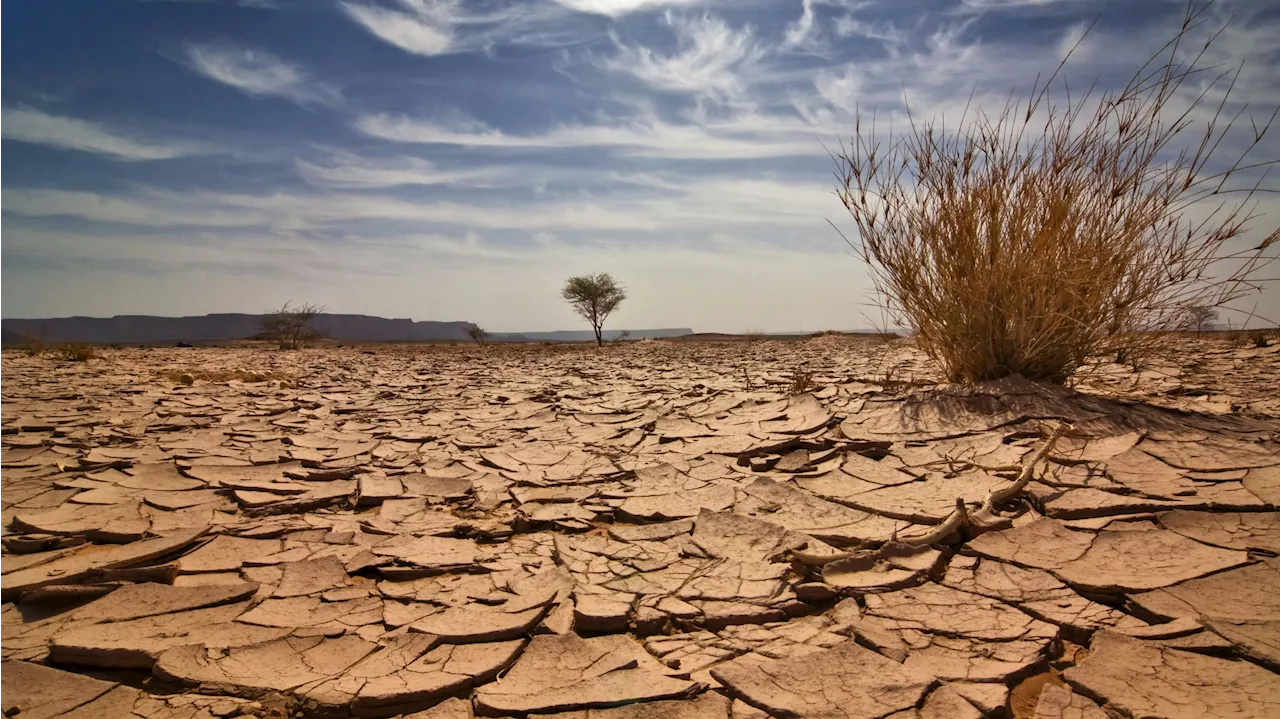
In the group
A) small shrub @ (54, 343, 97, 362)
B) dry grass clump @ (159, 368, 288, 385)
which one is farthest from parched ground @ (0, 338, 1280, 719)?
small shrub @ (54, 343, 97, 362)

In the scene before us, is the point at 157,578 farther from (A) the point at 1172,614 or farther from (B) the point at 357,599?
(A) the point at 1172,614

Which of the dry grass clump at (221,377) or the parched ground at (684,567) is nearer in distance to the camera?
the parched ground at (684,567)

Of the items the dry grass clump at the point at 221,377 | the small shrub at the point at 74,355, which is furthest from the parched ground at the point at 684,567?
the small shrub at the point at 74,355

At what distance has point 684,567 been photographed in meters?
1.83

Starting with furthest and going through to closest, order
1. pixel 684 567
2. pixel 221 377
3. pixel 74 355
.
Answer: pixel 74 355 → pixel 221 377 → pixel 684 567

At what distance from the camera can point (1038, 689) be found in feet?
3.94

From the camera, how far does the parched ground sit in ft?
4.04

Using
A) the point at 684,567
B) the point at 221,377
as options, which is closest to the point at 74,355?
the point at 221,377

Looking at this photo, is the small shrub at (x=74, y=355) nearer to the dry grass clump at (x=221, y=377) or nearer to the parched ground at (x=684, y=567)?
the dry grass clump at (x=221, y=377)

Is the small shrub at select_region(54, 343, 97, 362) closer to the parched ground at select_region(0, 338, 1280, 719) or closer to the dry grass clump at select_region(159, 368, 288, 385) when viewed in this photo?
the dry grass clump at select_region(159, 368, 288, 385)

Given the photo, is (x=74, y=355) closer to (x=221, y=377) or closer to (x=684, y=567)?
(x=221, y=377)

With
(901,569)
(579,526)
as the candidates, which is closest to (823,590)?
(901,569)

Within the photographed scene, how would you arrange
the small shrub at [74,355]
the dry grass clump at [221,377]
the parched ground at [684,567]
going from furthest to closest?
1. the small shrub at [74,355]
2. the dry grass clump at [221,377]
3. the parched ground at [684,567]

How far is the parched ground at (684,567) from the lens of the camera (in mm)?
1232
